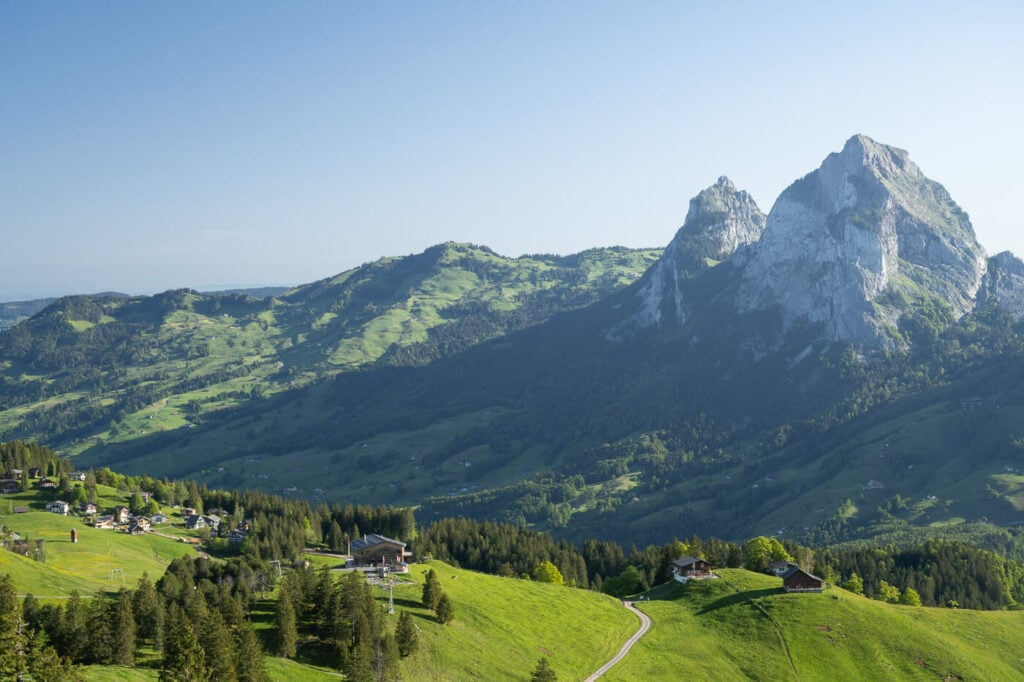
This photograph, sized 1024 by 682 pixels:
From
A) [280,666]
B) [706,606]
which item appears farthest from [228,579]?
[706,606]

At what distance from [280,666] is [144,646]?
683 inches

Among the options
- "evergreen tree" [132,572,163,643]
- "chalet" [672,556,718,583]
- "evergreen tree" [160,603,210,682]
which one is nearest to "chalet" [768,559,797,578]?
"chalet" [672,556,718,583]

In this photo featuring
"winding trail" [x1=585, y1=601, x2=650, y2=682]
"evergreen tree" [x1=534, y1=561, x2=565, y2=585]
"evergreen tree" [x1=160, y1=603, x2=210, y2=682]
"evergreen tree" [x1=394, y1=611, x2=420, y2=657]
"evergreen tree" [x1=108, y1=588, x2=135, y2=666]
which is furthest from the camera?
"evergreen tree" [x1=534, y1=561, x2=565, y2=585]

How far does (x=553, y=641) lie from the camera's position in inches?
4653

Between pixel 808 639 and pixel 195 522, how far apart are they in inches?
5079

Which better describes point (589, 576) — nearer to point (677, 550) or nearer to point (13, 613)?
point (677, 550)

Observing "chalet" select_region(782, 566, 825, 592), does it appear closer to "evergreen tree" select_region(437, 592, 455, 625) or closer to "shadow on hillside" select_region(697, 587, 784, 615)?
"shadow on hillside" select_region(697, 587, 784, 615)

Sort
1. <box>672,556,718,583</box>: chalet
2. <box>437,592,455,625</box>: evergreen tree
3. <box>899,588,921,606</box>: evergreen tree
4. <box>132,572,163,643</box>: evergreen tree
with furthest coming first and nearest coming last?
1. <box>899,588,921,606</box>: evergreen tree
2. <box>672,556,718,583</box>: chalet
3. <box>437,592,455,625</box>: evergreen tree
4. <box>132,572,163,643</box>: evergreen tree

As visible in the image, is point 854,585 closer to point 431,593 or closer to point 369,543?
point 369,543

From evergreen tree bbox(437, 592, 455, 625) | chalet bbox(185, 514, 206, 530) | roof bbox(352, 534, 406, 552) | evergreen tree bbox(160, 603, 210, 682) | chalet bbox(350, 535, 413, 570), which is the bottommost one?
evergreen tree bbox(437, 592, 455, 625)

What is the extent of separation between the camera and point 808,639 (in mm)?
127125

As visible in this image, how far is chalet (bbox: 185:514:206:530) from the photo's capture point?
184 meters

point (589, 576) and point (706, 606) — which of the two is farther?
point (589, 576)

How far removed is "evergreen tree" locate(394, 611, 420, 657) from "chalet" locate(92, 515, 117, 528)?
98.2 metres
